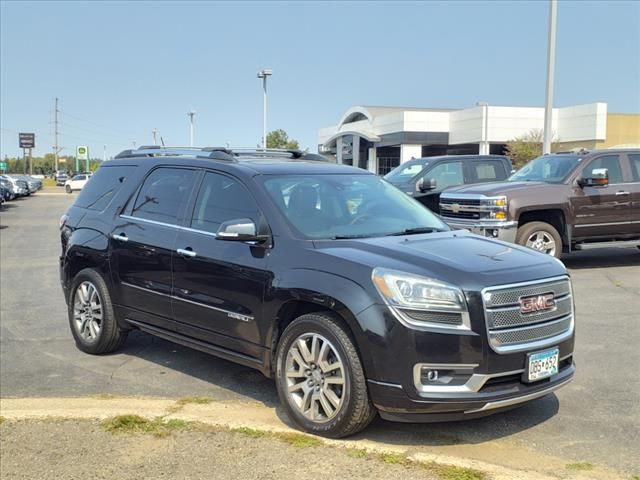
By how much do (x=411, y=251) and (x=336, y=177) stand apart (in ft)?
4.62

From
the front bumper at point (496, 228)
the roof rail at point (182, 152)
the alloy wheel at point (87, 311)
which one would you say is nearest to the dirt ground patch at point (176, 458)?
the alloy wheel at point (87, 311)

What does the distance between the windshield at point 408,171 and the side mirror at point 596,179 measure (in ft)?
13.1

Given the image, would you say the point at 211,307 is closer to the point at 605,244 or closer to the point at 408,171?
the point at 605,244

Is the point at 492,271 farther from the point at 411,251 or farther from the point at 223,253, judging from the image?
the point at 223,253

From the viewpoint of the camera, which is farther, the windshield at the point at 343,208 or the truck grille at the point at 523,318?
the windshield at the point at 343,208

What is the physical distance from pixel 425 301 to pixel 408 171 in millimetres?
11160

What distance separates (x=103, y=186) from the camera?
6.91 metres

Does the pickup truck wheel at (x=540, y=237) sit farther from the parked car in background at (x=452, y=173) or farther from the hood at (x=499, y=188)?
the parked car in background at (x=452, y=173)

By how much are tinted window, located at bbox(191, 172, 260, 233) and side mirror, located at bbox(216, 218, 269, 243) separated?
234mm

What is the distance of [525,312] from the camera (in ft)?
14.1

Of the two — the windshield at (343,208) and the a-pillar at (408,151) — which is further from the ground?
the a-pillar at (408,151)

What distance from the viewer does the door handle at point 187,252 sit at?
5.39 meters

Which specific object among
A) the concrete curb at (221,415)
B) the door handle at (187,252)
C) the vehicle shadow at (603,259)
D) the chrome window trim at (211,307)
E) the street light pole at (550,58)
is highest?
the street light pole at (550,58)

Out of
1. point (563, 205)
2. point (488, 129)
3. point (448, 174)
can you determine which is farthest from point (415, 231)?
point (488, 129)
